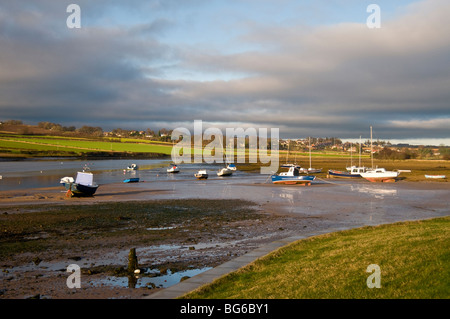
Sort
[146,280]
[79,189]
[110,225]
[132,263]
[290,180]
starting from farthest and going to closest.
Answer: [290,180]
[79,189]
[110,225]
[132,263]
[146,280]

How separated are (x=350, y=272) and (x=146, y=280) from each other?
5503mm

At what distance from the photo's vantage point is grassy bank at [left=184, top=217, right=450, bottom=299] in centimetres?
758

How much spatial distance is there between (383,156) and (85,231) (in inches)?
5514

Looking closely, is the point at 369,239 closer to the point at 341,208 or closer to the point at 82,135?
the point at 341,208

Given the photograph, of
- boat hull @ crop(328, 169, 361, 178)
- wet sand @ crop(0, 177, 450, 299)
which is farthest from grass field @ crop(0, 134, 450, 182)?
wet sand @ crop(0, 177, 450, 299)

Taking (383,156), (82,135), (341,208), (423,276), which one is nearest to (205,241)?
(423,276)

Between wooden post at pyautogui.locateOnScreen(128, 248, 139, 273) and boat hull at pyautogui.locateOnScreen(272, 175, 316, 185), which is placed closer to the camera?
wooden post at pyautogui.locateOnScreen(128, 248, 139, 273)

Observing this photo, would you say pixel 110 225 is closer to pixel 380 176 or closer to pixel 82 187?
pixel 82 187

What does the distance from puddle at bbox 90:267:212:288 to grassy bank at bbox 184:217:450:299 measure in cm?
209

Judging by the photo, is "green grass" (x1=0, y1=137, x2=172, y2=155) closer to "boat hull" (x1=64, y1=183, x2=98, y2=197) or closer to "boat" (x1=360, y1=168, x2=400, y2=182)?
"boat hull" (x1=64, y1=183, x2=98, y2=197)

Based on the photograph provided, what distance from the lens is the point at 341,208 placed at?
94.9 ft

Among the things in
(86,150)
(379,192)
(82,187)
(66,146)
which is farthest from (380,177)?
(66,146)

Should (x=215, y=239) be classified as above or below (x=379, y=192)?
above

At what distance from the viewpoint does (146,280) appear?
36.9 feet
